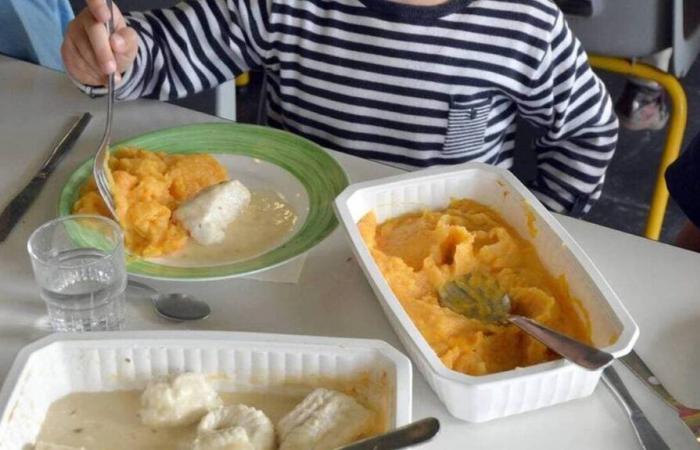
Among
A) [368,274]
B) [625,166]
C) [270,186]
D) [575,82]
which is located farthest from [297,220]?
[625,166]

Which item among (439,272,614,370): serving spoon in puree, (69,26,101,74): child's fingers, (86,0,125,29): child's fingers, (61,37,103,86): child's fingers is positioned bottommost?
(439,272,614,370): serving spoon in puree

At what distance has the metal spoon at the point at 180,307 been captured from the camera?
2.75 ft

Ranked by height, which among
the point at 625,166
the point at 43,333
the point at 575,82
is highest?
the point at 575,82

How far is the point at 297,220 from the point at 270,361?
0.87 ft

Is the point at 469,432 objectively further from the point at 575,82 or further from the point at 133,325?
the point at 575,82

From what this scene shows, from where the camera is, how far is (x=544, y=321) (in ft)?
2.62

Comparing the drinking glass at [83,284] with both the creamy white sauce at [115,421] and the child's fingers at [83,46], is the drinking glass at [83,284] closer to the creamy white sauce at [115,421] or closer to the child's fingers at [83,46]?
the creamy white sauce at [115,421]

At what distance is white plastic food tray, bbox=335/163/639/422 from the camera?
709 millimetres

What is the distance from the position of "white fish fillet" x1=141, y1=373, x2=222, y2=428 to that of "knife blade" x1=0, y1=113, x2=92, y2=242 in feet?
1.03

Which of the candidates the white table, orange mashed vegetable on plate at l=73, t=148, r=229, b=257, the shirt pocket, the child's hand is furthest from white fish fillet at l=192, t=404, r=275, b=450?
the shirt pocket

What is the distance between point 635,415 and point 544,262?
175 millimetres

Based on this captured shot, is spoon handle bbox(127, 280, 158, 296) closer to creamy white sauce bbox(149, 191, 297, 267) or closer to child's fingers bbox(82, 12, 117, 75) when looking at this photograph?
creamy white sauce bbox(149, 191, 297, 267)

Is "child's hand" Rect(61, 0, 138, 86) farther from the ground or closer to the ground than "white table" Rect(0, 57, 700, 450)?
farther from the ground

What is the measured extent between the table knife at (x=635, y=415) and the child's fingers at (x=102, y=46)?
63cm
